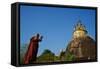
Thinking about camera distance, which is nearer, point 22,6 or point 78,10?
point 22,6

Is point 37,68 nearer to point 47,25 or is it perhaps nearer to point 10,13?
point 47,25

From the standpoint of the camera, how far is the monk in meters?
2.50

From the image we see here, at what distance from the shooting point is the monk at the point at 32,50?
2504 millimetres

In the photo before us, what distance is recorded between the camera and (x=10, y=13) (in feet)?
8.16

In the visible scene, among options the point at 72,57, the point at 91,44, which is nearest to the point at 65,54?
the point at 72,57

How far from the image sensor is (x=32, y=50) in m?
2.52

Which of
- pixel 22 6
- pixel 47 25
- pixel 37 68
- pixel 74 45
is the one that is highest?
pixel 22 6

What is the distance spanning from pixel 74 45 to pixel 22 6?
0.69 metres

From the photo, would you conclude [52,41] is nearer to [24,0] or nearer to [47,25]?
[47,25]

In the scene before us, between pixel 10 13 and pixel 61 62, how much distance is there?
0.70 metres

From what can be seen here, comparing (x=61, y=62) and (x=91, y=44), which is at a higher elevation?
(x=91, y=44)

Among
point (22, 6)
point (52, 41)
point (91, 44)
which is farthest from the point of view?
point (91, 44)

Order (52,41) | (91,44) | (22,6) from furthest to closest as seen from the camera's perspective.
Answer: (91,44)
(52,41)
(22,6)
